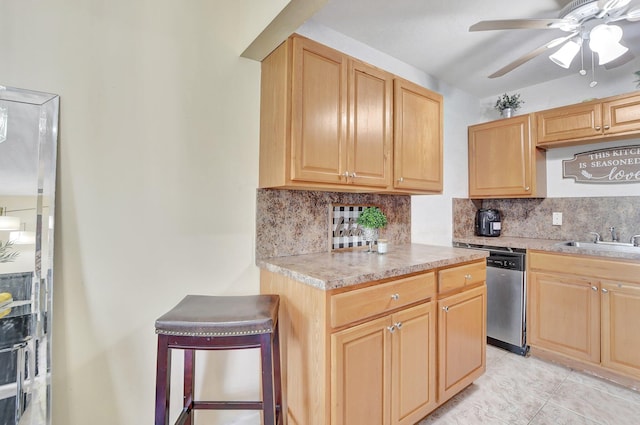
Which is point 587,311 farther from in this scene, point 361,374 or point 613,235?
point 361,374

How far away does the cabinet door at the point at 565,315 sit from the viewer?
2.18m

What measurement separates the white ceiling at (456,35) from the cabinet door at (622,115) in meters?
0.42

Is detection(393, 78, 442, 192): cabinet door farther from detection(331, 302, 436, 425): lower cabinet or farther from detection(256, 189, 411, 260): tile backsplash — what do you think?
detection(331, 302, 436, 425): lower cabinet

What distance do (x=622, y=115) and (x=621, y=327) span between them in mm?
1607

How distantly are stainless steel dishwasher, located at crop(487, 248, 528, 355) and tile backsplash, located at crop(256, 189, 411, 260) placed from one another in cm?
143

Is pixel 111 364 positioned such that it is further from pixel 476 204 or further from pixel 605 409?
pixel 476 204

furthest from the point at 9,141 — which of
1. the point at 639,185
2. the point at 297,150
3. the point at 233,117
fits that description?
the point at 639,185

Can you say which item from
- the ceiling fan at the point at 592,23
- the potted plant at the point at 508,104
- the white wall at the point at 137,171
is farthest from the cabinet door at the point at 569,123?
the white wall at the point at 137,171

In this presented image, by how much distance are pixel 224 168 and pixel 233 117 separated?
297 millimetres

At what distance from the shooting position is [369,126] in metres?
1.81

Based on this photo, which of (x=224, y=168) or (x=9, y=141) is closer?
(x=9, y=141)

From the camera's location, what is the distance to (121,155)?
1340 mm

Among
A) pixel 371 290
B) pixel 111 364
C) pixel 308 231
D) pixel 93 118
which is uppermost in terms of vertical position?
pixel 93 118

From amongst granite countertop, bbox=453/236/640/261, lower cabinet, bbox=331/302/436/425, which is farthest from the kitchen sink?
lower cabinet, bbox=331/302/436/425
